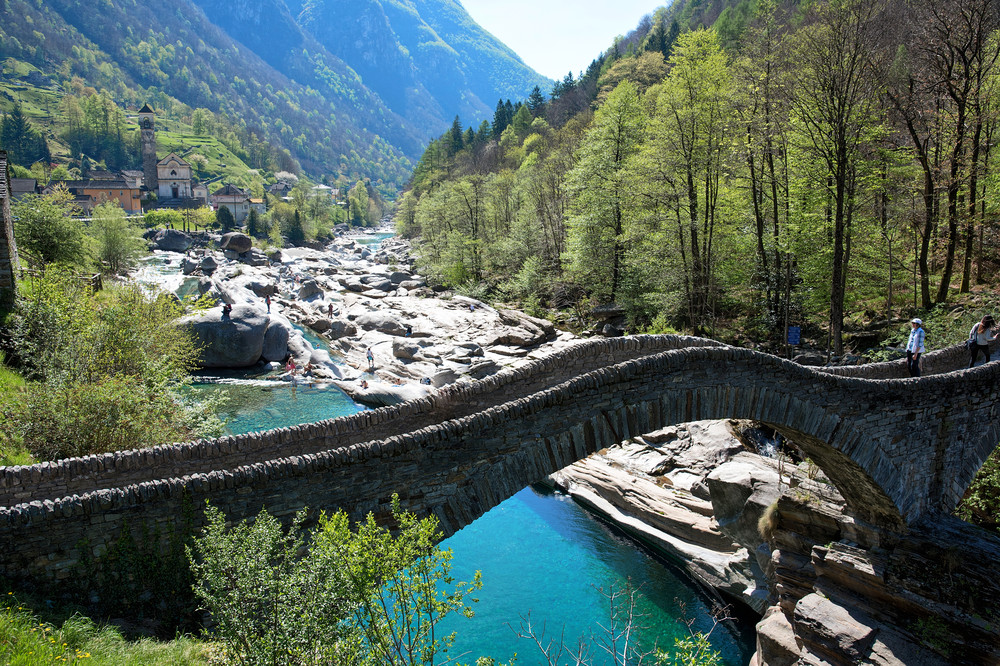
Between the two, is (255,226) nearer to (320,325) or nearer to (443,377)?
(320,325)

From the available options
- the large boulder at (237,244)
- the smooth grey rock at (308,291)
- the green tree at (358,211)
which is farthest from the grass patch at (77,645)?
the green tree at (358,211)

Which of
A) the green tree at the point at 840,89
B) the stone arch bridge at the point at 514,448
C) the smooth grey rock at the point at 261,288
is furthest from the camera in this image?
the smooth grey rock at the point at 261,288

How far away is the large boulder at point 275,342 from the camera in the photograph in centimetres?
3150

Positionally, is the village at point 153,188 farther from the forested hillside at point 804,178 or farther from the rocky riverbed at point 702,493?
the forested hillside at point 804,178

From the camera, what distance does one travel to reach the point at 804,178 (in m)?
21.6

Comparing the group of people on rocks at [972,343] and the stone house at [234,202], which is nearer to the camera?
the group of people on rocks at [972,343]

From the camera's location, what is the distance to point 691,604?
1416 cm

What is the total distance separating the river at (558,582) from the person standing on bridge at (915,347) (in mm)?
7684

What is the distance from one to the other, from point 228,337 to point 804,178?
28.6 m

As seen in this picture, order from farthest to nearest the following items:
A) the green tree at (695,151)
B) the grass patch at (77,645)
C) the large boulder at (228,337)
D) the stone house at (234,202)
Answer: the stone house at (234,202) → the large boulder at (228,337) → the green tree at (695,151) → the grass patch at (77,645)

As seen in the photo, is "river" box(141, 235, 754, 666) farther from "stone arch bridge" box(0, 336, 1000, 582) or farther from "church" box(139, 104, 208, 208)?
"church" box(139, 104, 208, 208)

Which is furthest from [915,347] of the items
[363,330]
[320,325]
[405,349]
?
[320,325]

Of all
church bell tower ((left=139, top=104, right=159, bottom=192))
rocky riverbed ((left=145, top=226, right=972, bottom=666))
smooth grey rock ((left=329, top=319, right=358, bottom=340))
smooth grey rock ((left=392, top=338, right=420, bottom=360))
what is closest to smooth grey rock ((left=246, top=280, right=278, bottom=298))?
rocky riverbed ((left=145, top=226, right=972, bottom=666))

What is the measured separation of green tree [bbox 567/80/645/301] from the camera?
32.0 meters
